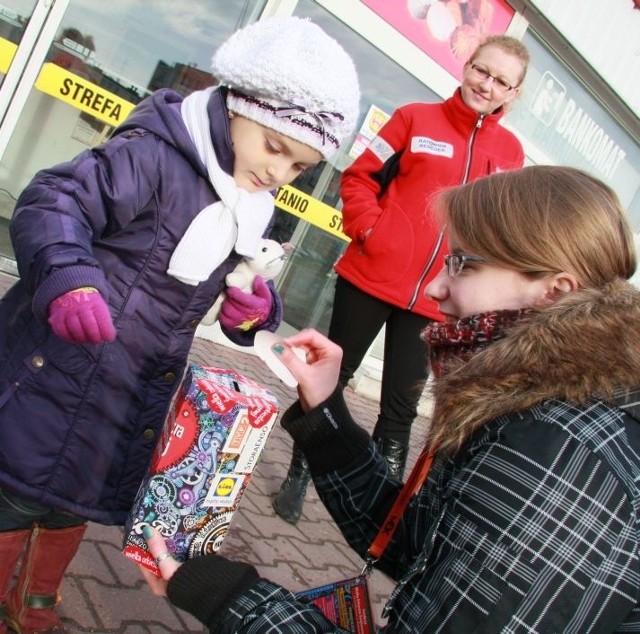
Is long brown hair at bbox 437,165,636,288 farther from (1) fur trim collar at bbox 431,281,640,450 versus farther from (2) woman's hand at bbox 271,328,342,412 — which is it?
(2) woman's hand at bbox 271,328,342,412

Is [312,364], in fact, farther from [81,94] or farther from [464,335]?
[81,94]

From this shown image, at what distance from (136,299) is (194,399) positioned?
422mm

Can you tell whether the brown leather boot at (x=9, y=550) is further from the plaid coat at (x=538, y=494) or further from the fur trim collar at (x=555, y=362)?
the fur trim collar at (x=555, y=362)

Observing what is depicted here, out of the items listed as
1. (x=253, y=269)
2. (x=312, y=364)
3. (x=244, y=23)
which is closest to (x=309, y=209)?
(x=244, y=23)

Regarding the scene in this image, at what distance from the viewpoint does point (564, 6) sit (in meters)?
6.86

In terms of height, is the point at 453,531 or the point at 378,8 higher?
the point at 378,8

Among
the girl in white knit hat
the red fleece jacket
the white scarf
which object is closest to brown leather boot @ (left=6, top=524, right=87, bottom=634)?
the girl in white knit hat

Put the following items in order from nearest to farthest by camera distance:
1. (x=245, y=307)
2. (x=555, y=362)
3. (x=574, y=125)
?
(x=555, y=362), (x=245, y=307), (x=574, y=125)

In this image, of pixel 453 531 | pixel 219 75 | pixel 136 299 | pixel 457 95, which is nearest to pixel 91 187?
pixel 136 299

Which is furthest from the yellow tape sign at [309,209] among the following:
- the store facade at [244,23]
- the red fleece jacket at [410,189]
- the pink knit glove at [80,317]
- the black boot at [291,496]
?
the pink knit glove at [80,317]

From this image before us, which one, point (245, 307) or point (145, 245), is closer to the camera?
point (145, 245)

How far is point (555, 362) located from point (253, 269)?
3.32ft

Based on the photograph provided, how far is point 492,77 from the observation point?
3.30 m

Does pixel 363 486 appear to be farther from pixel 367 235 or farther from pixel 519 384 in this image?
pixel 367 235
